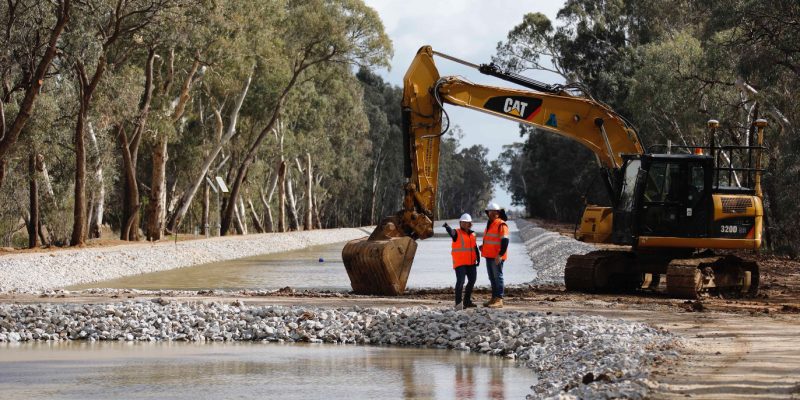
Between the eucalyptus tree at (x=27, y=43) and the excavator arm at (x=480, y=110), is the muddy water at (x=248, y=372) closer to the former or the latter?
the excavator arm at (x=480, y=110)

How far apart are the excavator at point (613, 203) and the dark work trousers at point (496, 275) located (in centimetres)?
372

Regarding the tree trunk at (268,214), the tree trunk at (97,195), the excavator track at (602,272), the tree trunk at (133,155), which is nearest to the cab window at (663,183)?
the excavator track at (602,272)

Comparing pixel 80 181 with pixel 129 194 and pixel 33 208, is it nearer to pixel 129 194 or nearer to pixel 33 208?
pixel 33 208

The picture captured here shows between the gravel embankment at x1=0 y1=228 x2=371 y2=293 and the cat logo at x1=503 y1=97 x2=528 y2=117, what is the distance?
10.5 metres

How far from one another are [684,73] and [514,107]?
1092 inches

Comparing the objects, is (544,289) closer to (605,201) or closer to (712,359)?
(712,359)

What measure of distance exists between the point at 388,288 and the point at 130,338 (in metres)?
6.25

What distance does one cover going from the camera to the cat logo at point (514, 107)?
23.3 metres

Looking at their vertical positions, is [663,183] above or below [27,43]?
below

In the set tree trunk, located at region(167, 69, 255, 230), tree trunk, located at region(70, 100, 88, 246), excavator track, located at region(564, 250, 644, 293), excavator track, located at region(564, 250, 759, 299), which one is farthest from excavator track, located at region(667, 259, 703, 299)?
tree trunk, located at region(167, 69, 255, 230)

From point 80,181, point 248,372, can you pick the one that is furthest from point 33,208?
point 248,372

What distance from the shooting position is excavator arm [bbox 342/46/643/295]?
2242cm

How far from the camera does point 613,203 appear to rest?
22641 mm

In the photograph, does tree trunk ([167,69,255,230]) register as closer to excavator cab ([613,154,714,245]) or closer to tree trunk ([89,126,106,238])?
tree trunk ([89,126,106,238])
